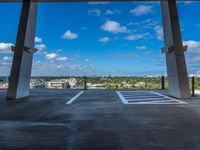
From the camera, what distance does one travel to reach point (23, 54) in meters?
Result: 8.79

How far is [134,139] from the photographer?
3291 millimetres

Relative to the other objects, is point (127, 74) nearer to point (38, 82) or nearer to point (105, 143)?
point (38, 82)

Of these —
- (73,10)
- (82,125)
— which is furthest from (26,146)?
(73,10)

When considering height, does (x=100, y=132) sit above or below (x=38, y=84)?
below

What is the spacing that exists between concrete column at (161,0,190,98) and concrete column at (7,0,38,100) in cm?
542

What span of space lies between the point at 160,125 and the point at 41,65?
12.6 meters

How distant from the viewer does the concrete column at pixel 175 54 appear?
8.63 metres

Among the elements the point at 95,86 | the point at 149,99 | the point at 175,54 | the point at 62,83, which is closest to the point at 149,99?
the point at 149,99

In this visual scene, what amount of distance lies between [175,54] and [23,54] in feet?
18.3

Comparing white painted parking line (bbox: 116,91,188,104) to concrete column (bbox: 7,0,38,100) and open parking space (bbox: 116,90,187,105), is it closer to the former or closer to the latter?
open parking space (bbox: 116,90,187,105)

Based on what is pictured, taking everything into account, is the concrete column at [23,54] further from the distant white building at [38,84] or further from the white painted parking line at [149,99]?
the distant white building at [38,84]

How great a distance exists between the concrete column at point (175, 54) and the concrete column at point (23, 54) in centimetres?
542

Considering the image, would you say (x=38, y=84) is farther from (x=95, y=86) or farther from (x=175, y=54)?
(x=175, y=54)

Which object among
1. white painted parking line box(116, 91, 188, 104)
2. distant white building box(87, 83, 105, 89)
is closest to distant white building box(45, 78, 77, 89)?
distant white building box(87, 83, 105, 89)
